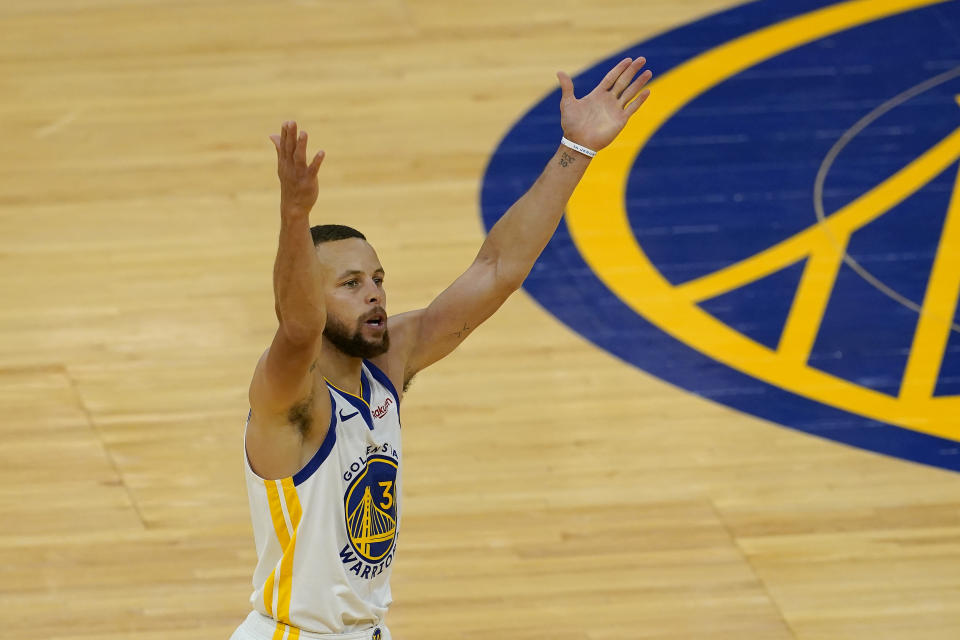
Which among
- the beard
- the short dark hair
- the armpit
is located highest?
the short dark hair

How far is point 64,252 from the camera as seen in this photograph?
835 cm

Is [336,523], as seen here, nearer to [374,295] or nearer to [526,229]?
[374,295]

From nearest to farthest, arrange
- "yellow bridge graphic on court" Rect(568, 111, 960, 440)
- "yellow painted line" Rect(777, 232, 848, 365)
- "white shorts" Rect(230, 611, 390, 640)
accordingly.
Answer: "white shorts" Rect(230, 611, 390, 640)
"yellow bridge graphic on court" Rect(568, 111, 960, 440)
"yellow painted line" Rect(777, 232, 848, 365)

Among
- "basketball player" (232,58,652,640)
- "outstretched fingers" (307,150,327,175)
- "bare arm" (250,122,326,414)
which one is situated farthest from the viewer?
"basketball player" (232,58,652,640)

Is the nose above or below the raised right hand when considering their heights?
below

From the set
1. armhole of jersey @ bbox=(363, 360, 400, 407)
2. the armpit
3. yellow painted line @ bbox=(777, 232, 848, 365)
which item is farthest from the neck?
yellow painted line @ bbox=(777, 232, 848, 365)

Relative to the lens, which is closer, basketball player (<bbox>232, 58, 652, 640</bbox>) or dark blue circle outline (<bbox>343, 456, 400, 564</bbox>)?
basketball player (<bbox>232, 58, 652, 640</bbox>)

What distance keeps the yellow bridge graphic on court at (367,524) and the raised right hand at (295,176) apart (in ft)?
3.58

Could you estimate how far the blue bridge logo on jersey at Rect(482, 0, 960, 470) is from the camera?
7.34m

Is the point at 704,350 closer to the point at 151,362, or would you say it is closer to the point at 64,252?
the point at 151,362

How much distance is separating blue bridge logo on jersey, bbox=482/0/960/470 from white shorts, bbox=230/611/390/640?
3.26m

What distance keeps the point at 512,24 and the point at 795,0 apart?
2.02m

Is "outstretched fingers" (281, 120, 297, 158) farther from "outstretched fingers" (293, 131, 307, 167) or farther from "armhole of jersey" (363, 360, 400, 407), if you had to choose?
"armhole of jersey" (363, 360, 400, 407)

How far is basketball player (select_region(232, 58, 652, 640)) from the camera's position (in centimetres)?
395
